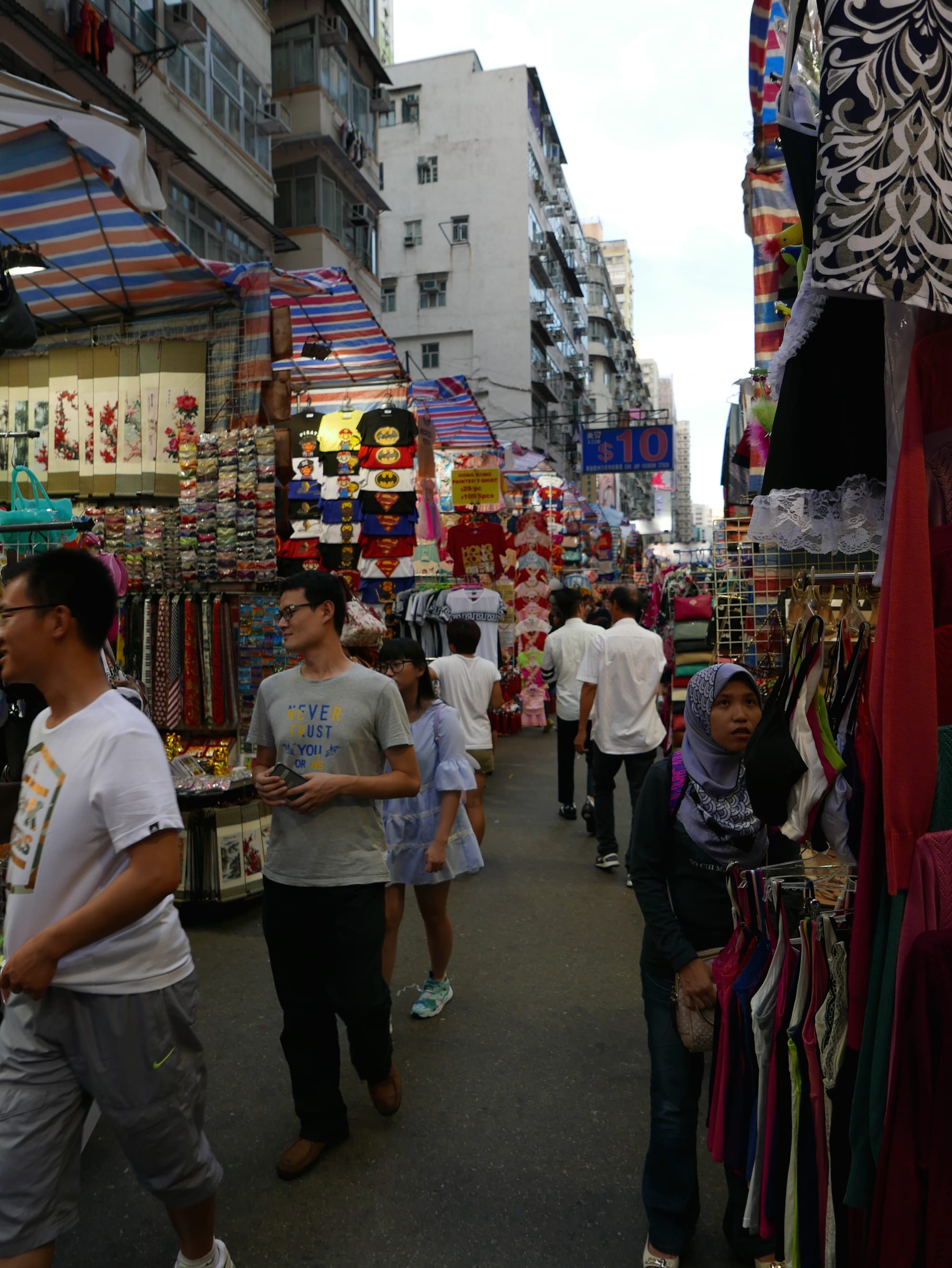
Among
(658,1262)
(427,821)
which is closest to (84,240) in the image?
(427,821)

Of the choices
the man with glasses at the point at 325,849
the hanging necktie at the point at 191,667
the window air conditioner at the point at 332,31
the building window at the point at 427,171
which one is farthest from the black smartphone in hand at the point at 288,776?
the building window at the point at 427,171

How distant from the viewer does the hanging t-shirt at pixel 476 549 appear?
1070 centimetres

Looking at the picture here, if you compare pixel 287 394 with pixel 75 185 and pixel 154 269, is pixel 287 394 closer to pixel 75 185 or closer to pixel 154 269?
pixel 154 269

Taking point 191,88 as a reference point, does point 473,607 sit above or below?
below

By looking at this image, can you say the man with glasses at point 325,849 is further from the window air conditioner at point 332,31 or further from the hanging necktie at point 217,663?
the window air conditioner at point 332,31

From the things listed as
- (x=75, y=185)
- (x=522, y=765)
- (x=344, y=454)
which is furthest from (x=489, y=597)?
(x=75, y=185)

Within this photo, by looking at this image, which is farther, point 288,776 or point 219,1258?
point 288,776

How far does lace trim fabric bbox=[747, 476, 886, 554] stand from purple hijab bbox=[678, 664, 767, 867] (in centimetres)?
44

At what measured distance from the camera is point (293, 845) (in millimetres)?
3059

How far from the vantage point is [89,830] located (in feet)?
6.53

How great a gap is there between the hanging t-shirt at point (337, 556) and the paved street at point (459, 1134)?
3206 millimetres

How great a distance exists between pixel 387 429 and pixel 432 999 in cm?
487

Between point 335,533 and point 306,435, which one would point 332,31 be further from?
point 335,533

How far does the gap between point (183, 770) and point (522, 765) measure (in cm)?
576
